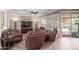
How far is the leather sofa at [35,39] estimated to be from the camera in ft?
10.6

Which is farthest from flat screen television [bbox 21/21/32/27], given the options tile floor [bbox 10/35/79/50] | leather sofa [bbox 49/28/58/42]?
leather sofa [bbox 49/28/58/42]

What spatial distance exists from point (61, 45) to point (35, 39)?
61 centimetres

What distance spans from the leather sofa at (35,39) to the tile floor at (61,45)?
0.34ft

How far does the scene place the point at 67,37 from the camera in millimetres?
3234

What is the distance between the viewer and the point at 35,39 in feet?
10.6

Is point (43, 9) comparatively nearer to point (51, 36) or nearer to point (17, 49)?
point (51, 36)

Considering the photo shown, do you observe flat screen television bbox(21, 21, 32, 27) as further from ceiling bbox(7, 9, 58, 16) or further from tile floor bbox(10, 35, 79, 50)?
tile floor bbox(10, 35, 79, 50)

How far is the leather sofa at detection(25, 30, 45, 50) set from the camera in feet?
10.6

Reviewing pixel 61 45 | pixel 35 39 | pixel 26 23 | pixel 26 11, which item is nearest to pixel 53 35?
pixel 61 45

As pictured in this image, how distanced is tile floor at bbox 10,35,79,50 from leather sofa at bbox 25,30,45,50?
0.10 m

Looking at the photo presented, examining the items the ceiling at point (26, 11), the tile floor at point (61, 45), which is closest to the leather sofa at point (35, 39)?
the tile floor at point (61, 45)

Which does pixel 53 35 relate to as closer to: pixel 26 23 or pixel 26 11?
pixel 26 23
